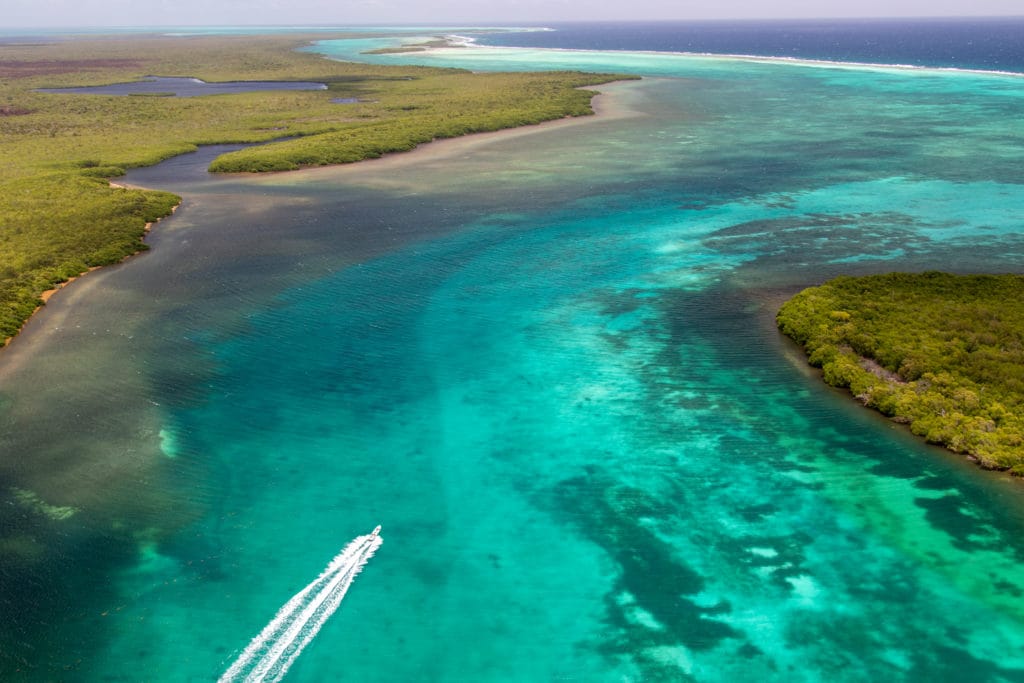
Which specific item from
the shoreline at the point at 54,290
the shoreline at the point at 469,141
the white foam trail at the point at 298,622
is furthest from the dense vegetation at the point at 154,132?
the white foam trail at the point at 298,622

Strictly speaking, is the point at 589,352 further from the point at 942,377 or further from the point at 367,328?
the point at 942,377

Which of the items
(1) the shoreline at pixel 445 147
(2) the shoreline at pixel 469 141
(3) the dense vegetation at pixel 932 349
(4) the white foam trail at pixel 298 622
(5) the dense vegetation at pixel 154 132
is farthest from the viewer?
(2) the shoreline at pixel 469 141

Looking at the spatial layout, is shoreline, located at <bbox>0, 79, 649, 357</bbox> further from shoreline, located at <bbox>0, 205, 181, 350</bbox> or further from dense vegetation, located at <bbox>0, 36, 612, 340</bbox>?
dense vegetation, located at <bbox>0, 36, 612, 340</bbox>

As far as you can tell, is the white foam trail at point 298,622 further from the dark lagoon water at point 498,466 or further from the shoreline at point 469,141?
the shoreline at point 469,141

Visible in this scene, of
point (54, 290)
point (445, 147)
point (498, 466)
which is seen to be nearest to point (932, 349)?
point (498, 466)

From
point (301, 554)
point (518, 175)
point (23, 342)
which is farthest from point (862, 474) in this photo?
point (518, 175)
